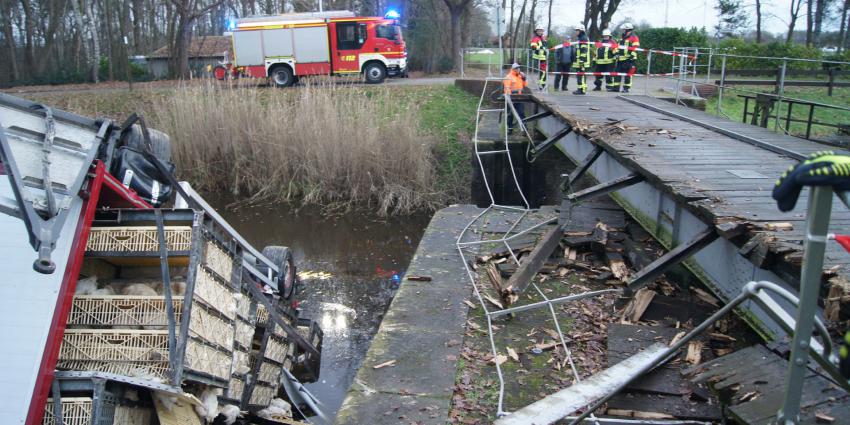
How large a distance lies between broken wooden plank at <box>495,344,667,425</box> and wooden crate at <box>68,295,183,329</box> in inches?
92.6

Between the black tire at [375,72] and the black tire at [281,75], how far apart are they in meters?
2.67

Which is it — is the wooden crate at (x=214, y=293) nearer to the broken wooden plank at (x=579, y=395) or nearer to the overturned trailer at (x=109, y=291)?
the overturned trailer at (x=109, y=291)

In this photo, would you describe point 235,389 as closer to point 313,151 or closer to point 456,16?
point 313,151

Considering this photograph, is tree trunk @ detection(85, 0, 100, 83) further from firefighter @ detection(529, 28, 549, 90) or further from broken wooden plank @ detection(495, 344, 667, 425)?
broken wooden plank @ detection(495, 344, 667, 425)

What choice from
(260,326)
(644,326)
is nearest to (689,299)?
(644,326)

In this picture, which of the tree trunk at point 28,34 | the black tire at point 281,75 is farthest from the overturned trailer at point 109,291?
the tree trunk at point 28,34

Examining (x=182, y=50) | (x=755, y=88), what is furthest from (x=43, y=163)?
(x=755, y=88)

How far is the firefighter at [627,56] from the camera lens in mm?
14953

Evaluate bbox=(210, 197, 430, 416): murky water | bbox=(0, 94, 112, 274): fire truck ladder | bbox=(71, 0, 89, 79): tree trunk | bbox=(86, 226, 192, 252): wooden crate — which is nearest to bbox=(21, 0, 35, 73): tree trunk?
bbox=(71, 0, 89, 79): tree trunk

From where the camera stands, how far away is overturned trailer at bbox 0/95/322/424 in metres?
3.74

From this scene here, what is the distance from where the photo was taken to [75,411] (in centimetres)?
374

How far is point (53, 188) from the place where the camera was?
13.6 ft

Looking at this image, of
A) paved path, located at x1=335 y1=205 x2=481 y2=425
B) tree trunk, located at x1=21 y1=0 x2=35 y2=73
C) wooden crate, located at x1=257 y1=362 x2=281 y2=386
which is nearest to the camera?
paved path, located at x1=335 y1=205 x2=481 y2=425

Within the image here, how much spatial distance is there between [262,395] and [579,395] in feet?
9.58
